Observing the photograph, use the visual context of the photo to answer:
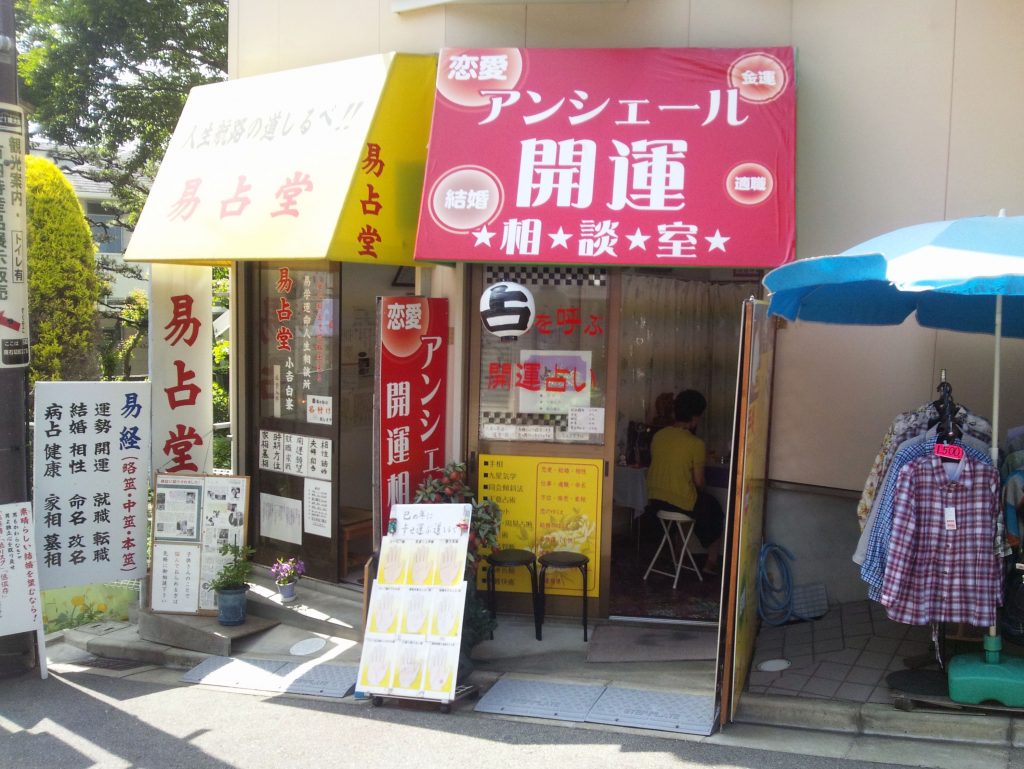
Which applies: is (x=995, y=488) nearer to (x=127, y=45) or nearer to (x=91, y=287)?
(x=91, y=287)

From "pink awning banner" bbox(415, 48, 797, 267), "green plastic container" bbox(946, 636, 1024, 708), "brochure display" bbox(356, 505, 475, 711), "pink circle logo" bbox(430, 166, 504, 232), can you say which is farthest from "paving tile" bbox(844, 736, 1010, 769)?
"pink circle logo" bbox(430, 166, 504, 232)

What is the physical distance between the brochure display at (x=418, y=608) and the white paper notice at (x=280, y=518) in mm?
2245

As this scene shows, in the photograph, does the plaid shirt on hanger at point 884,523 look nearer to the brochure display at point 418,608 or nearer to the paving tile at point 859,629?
the paving tile at point 859,629

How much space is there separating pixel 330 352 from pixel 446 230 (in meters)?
1.99

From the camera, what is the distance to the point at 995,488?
5.39 meters

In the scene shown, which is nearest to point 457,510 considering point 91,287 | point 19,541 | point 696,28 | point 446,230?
point 446,230

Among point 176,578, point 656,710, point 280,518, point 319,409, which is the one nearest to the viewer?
point 656,710

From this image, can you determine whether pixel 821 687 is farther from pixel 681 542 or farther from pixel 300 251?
pixel 300 251

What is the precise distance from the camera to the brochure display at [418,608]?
580 centimetres

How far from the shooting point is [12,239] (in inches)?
259

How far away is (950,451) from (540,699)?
3.02 meters

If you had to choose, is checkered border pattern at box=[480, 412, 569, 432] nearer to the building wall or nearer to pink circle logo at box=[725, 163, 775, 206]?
the building wall

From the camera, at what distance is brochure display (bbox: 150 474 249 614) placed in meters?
7.48

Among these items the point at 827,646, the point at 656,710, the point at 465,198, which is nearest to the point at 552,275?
the point at 465,198
